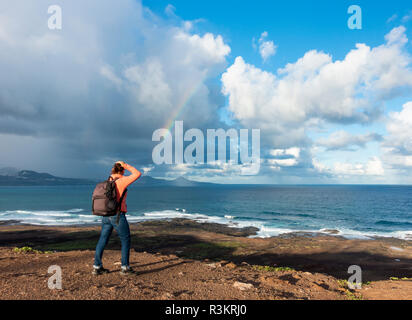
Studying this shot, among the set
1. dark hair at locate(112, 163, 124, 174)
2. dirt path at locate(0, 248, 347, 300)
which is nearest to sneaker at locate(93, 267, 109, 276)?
dirt path at locate(0, 248, 347, 300)

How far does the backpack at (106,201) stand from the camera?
5.70 meters

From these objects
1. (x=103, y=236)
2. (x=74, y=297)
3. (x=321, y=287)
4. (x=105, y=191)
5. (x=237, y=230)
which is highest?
(x=105, y=191)

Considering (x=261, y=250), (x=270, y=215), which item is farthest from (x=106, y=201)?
(x=270, y=215)

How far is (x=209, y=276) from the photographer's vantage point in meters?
7.00

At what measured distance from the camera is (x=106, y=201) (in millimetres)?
5691

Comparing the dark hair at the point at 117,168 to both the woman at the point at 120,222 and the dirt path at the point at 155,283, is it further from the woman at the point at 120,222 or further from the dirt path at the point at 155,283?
the dirt path at the point at 155,283

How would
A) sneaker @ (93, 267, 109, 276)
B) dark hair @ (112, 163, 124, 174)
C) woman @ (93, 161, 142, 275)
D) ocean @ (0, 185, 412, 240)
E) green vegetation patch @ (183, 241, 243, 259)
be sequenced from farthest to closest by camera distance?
ocean @ (0, 185, 412, 240) < green vegetation patch @ (183, 241, 243, 259) < sneaker @ (93, 267, 109, 276) < dark hair @ (112, 163, 124, 174) < woman @ (93, 161, 142, 275)

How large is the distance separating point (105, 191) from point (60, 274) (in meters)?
2.65

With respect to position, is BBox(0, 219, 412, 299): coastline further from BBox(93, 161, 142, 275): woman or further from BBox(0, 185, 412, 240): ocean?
BBox(0, 185, 412, 240): ocean

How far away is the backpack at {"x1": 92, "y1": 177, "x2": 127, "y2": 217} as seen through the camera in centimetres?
570

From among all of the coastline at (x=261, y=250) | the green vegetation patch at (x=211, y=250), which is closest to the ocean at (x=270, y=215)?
the coastline at (x=261, y=250)

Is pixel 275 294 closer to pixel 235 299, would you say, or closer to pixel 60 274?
Answer: pixel 235 299
